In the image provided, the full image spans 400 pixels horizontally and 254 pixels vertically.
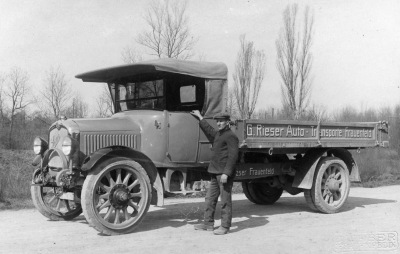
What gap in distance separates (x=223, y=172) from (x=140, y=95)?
2.05 m

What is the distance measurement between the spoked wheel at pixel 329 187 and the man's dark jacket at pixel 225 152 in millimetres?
2524

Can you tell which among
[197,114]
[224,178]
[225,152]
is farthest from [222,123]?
[224,178]

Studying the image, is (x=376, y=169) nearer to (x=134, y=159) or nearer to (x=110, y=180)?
(x=134, y=159)

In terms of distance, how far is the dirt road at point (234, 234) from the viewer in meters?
5.70

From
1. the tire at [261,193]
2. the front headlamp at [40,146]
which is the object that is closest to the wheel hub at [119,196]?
the front headlamp at [40,146]

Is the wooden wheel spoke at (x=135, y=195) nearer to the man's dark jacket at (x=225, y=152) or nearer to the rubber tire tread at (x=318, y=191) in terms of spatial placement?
the man's dark jacket at (x=225, y=152)

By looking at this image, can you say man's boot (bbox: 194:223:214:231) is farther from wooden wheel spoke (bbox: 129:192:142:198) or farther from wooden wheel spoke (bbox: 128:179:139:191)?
wooden wheel spoke (bbox: 128:179:139:191)

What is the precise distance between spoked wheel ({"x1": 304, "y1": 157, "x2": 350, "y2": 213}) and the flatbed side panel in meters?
0.41

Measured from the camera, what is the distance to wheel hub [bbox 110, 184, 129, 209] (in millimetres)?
6449

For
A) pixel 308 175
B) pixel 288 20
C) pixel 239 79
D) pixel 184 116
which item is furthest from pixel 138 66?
pixel 288 20

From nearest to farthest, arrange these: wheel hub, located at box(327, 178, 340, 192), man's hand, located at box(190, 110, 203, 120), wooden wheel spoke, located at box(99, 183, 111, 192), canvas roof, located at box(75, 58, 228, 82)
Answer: wooden wheel spoke, located at box(99, 183, 111, 192) < canvas roof, located at box(75, 58, 228, 82) < man's hand, located at box(190, 110, 203, 120) < wheel hub, located at box(327, 178, 340, 192)

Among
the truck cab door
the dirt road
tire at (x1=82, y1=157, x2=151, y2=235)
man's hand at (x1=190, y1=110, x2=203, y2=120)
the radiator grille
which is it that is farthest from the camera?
man's hand at (x1=190, y1=110, x2=203, y2=120)

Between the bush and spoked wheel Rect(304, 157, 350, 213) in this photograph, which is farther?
the bush

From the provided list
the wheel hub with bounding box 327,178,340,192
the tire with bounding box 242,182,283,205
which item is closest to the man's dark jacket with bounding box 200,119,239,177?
the wheel hub with bounding box 327,178,340,192
